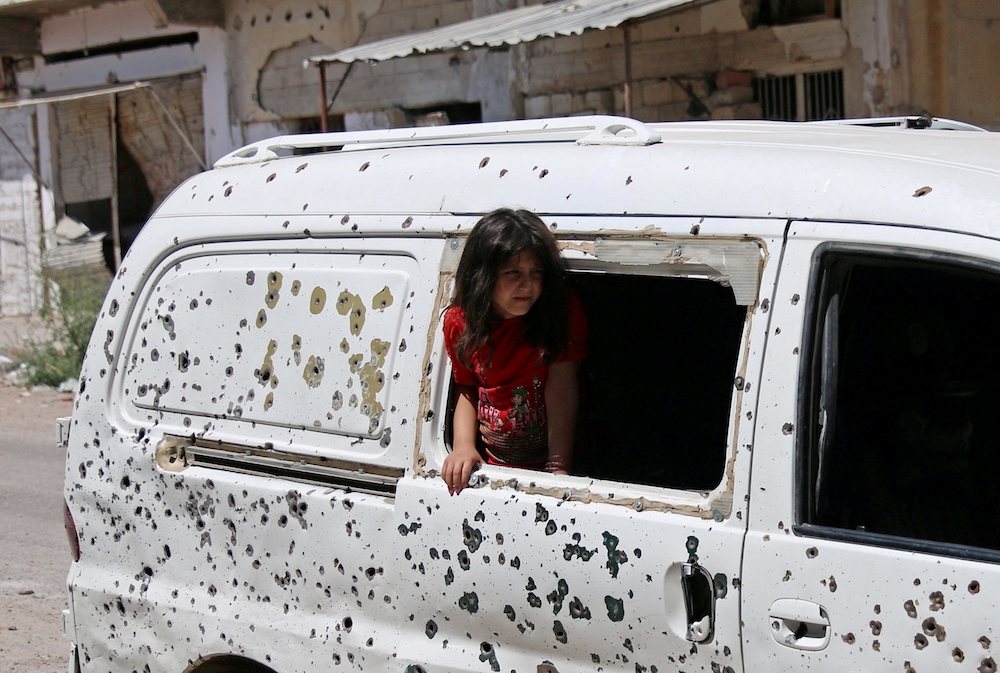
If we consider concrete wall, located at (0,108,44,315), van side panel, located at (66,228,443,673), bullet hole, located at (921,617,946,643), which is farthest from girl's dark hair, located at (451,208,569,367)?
concrete wall, located at (0,108,44,315)

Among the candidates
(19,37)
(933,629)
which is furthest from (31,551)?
(19,37)

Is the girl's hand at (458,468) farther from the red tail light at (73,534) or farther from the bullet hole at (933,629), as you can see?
the red tail light at (73,534)

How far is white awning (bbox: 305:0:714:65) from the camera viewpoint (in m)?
7.95

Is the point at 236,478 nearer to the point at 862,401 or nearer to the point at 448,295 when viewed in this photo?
the point at 448,295

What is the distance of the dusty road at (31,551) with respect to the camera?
15.7 feet

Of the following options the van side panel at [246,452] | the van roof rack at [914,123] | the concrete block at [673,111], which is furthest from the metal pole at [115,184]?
the van roof rack at [914,123]

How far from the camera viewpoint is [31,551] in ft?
19.9

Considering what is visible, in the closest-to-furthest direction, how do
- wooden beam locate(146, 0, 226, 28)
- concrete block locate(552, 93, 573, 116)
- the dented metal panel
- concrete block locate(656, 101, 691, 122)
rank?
the dented metal panel < concrete block locate(656, 101, 691, 122) < concrete block locate(552, 93, 573, 116) < wooden beam locate(146, 0, 226, 28)

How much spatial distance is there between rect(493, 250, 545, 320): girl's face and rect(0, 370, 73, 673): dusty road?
2.94 metres

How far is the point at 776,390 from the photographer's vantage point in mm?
2137

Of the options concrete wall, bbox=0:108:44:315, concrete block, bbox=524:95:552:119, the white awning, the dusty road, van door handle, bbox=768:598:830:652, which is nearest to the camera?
van door handle, bbox=768:598:830:652

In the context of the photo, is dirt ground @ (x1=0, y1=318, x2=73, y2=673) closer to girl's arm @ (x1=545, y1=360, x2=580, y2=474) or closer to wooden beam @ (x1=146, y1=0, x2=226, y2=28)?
girl's arm @ (x1=545, y1=360, x2=580, y2=474)

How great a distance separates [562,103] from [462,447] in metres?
8.93

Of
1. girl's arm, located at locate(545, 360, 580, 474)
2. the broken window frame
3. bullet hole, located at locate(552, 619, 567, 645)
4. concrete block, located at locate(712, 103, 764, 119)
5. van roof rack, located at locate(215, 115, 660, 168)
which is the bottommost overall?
bullet hole, located at locate(552, 619, 567, 645)
